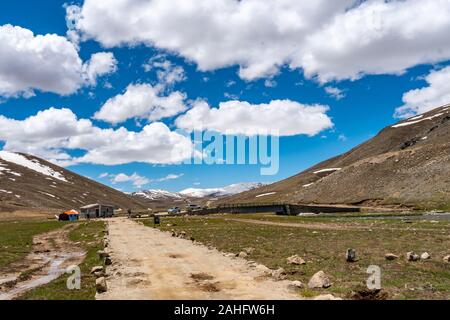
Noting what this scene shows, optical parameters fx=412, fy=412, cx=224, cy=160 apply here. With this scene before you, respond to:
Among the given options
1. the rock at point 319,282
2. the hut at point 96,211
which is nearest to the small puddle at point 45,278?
the rock at point 319,282

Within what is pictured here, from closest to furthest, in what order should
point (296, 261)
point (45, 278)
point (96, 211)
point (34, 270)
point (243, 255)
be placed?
point (296, 261) < point (45, 278) < point (243, 255) < point (34, 270) < point (96, 211)

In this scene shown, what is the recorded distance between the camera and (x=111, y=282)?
839 inches

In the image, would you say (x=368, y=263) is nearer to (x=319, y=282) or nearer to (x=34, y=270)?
(x=319, y=282)

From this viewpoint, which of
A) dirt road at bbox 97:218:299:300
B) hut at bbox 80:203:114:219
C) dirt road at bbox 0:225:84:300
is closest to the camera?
dirt road at bbox 97:218:299:300

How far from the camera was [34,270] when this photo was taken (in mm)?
30688

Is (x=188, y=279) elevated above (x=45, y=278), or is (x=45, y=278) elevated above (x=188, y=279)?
(x=188, y=279)

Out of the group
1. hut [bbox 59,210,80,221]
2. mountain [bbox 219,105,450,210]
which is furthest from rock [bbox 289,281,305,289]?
hut [bbox 59,210,80,221]

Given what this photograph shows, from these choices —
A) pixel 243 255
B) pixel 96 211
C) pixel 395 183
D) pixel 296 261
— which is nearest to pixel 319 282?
pixel 296 261

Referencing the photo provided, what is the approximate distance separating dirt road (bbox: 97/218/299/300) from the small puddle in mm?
4158

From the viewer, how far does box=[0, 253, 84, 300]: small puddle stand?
73.1 feet

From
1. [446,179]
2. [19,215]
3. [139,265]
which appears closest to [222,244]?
[139,265]

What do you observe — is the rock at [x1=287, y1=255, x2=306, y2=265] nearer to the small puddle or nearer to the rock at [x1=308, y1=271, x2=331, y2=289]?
the rock at [x1=308, y1=271, x2=331, y2=289]

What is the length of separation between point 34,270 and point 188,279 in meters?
15.7

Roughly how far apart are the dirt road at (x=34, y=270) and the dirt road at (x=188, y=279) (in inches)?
182
